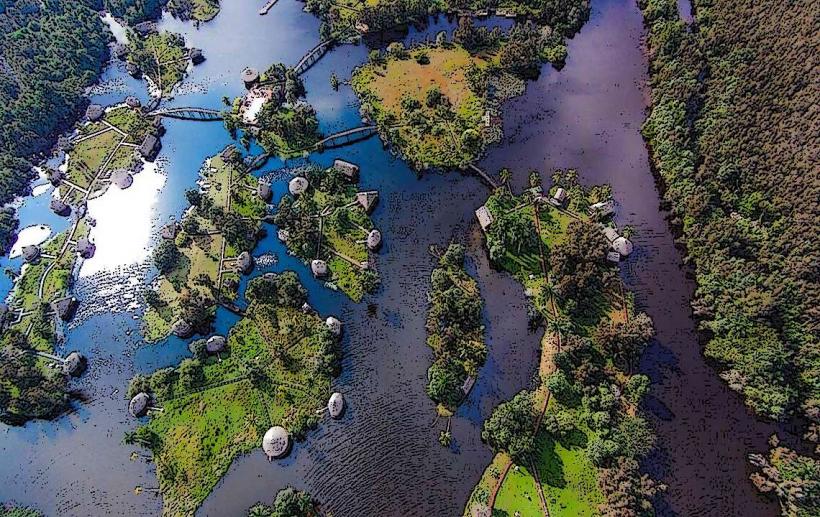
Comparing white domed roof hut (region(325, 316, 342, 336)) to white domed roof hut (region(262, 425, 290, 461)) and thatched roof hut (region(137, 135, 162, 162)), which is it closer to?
white domed roof hut (region(262, 425, 290, 461))

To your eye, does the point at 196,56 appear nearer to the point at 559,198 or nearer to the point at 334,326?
the point at 334,326

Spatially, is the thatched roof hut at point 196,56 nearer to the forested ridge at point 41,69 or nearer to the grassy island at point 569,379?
the forested ridge at point 41,69

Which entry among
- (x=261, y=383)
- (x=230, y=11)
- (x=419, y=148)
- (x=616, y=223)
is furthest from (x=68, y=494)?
(x=230, y=11)

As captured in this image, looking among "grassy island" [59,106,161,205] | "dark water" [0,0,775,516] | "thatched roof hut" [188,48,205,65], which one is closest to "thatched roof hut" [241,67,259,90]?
"dark water" [0,0,775,516]

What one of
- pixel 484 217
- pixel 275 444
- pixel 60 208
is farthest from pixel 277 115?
pixel 275 444

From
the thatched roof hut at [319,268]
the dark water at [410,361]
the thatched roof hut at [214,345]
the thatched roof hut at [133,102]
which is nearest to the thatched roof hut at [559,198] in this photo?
the dark water at [410,361]

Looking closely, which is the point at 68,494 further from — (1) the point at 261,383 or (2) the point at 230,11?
(2) the point at 230,11

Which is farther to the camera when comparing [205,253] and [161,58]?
[161,58]
